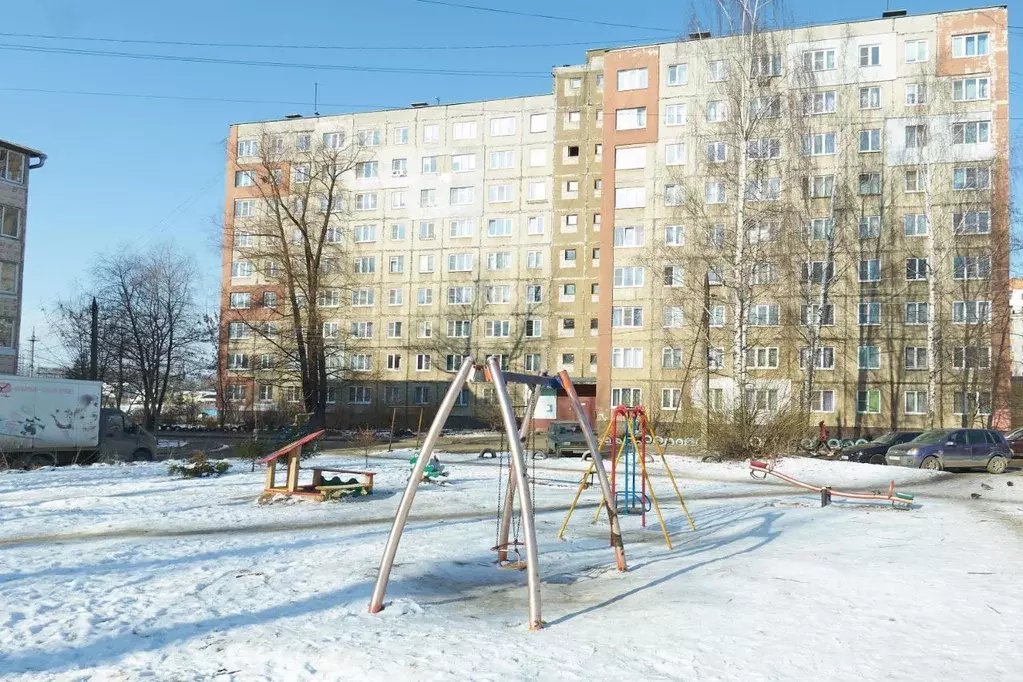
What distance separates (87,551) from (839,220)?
45.3 metres

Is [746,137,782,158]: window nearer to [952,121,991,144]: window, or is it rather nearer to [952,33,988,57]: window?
[952,121,991,144]: window

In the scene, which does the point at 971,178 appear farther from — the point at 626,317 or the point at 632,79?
the point at 632,79

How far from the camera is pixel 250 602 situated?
877 cm

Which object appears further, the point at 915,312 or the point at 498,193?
the point at 498,193

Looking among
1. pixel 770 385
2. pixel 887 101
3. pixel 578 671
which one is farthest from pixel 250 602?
pixel 887 101

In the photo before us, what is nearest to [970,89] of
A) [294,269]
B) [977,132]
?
[977,132]

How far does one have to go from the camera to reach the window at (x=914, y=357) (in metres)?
50.2

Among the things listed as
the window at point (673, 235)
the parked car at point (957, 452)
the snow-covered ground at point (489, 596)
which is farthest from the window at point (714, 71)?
the snow-covered ground at point (489, 596)

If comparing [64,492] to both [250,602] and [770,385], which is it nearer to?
[250,602]

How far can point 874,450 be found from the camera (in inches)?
1264

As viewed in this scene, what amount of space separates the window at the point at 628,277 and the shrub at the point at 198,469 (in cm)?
3798

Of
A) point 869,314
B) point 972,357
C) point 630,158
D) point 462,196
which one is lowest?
point 972,357

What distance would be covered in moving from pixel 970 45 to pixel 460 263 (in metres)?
34.5

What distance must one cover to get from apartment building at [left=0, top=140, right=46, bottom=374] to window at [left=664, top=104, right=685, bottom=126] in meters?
36.5
